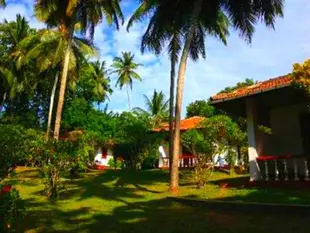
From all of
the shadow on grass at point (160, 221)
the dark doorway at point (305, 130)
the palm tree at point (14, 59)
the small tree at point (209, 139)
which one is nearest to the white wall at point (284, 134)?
the dark doorway at point (305, 130)

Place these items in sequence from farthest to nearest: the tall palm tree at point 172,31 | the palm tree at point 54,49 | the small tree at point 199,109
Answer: the small tree at point 199,109 → the palm tree at point 54,49 → the tall palm tree at point 172,31

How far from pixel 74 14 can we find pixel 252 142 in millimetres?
12660

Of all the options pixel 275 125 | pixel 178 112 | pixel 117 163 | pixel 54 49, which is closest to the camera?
pixel 178 112

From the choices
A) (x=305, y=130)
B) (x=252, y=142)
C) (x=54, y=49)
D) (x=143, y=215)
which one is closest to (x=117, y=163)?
(x=54, y=49)

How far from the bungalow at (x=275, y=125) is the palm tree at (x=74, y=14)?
33.3 ft

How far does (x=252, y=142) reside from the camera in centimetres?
1400

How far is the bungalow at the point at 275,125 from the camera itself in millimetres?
13156

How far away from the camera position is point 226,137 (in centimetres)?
1967

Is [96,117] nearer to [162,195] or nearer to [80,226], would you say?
[162,195]

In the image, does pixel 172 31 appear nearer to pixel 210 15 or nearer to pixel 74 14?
pixel 210 15

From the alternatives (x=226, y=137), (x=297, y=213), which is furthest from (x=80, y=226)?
(x=226, y=137)

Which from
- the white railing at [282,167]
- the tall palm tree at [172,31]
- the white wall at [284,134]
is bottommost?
the white railing at [282,167]

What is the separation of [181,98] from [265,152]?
12.2 feet

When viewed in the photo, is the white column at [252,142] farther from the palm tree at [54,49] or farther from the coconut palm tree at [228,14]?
the palm tree at [54,49]
